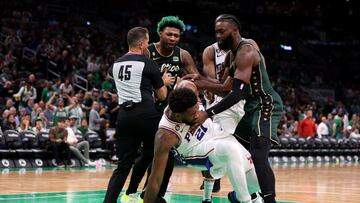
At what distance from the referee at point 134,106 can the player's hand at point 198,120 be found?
1.19 meters

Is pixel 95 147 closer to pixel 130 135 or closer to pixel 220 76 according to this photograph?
pixel 220 76

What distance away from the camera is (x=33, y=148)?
1870 cm

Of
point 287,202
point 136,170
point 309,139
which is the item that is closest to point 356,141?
point 309,139

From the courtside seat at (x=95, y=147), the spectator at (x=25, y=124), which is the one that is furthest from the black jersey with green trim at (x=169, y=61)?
the courtside seat at (x=95, y=147)

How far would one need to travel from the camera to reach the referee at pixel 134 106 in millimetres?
8430

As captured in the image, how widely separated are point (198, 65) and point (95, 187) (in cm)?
1976

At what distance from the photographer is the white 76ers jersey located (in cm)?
725

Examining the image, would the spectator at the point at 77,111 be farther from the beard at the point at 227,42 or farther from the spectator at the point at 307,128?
the beard at the point at 227,42

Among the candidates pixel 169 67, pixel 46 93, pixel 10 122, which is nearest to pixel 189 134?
pixel 169 67

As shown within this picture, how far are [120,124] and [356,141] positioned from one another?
22.3 m

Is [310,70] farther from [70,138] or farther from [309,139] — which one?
[70,138]

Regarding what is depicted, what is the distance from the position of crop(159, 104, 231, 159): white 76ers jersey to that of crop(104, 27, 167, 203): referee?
1.10 metres

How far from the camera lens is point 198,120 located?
23.9 feet

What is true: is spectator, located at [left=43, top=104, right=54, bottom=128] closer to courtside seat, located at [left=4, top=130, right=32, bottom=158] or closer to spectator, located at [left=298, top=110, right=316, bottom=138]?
courtside seat, located at [left=4, top=130, right=32, bottom=158]
